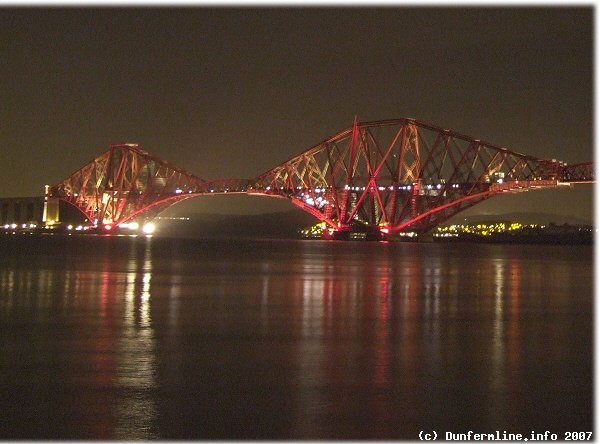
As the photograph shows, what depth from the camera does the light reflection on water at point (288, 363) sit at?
8.06m

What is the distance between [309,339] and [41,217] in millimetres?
136268

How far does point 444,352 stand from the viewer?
11.8 metres

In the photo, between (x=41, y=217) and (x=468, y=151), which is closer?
(x=468, y=151)

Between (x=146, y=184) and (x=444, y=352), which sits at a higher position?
(x=146, y=184)

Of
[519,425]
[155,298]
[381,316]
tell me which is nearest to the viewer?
[519,425]

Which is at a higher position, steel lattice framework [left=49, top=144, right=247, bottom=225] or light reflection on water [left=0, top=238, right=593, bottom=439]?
steel lattice framework [left=49, top=144, right=247, bottom=225]

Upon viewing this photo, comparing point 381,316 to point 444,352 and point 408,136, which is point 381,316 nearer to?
point 444,352

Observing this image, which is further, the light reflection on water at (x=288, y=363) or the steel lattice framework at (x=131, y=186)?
the steel lattice framework at (x=131, y=186)

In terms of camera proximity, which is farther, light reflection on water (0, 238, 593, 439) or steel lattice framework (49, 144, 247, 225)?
steel lattice framework (49, 144, 247, 225)

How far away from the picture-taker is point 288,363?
425 inches

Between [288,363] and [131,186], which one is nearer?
[288,363]

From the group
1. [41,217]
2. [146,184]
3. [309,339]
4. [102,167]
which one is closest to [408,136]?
[146,184]

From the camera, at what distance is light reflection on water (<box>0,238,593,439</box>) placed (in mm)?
8062

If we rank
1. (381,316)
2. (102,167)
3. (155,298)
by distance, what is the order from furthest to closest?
(102,167) → (155,298) → (381,316)
